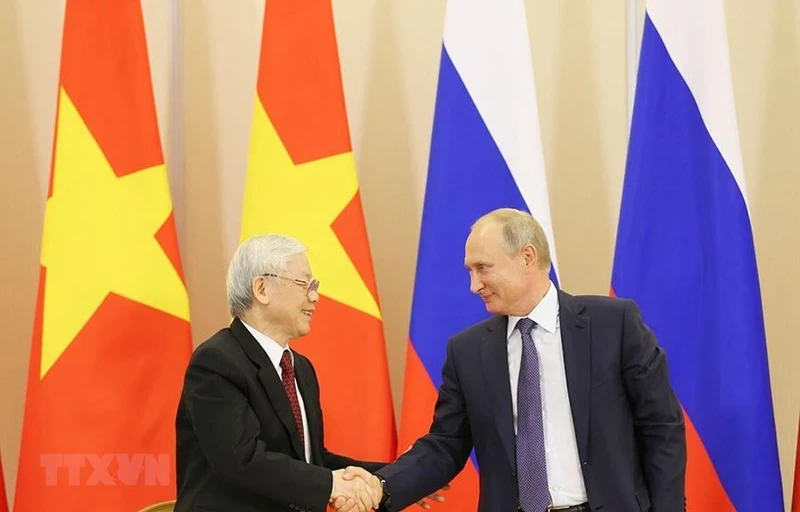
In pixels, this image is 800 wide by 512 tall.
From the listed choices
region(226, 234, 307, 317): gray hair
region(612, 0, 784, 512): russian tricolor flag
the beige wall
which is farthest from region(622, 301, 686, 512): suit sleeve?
the beige wall

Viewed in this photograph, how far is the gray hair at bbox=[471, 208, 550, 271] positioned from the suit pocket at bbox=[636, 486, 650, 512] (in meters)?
0.60

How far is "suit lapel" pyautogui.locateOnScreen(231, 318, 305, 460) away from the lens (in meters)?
2.59

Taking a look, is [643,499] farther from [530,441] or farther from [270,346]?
[270,346]

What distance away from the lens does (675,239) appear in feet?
10.6

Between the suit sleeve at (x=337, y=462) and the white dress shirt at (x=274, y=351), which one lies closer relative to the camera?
the white dress shirt at (x=274, y=351)

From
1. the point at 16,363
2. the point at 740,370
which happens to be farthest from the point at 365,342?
the point at 16,363

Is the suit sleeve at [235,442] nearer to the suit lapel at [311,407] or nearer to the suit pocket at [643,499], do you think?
the suit lapel at [311,407]

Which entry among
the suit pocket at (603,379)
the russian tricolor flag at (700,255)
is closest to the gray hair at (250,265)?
the suit pocket at (603,379)

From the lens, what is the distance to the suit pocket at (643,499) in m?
2.51

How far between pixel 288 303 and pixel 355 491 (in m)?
0.53

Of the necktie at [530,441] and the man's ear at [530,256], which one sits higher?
the man's ear at [530,256]

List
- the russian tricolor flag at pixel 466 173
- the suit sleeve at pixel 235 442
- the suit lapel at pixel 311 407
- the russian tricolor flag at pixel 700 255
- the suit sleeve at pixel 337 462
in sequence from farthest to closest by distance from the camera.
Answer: the russian tricolor flag at pixel 466 173, the russian tricolor flag at pixel 700 255, the suit sleeve at pixel 337 462, the suit lapel at pixel 311 407, the suit sleeve at pixel 235 442

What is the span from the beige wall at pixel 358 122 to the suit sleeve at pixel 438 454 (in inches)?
42.2

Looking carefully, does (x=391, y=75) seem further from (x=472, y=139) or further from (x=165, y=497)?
(x=165, y=497)
